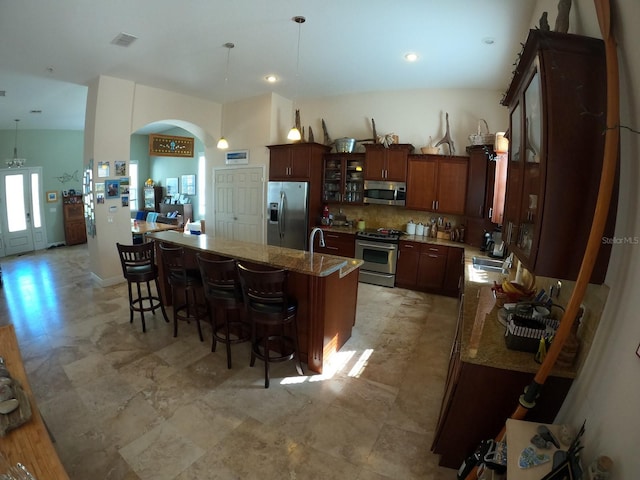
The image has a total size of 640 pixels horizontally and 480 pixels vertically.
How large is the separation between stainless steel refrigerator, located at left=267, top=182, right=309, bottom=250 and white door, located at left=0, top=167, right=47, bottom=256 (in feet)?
20.9

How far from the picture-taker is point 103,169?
480cm

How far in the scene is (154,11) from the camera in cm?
294

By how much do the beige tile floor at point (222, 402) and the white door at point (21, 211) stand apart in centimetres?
473

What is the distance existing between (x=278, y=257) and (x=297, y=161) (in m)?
3.03

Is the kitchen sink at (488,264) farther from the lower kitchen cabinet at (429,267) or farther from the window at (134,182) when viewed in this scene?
the window at (134,182)

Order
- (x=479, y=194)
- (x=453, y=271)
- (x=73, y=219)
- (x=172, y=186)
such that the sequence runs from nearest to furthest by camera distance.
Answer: (x=479, y=194), (x=453, y=271), (x=73, y=219), (x=172, y=186)

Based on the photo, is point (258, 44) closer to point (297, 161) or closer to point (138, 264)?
point (297, 161)

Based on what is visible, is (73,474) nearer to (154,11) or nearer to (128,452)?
(128,452)

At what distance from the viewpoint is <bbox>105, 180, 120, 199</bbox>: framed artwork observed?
4.88m

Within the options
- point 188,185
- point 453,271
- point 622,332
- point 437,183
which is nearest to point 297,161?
point 437,183

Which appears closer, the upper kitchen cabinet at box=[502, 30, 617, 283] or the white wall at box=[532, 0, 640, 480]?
the white wall at box=[532, 0, 640, 480]

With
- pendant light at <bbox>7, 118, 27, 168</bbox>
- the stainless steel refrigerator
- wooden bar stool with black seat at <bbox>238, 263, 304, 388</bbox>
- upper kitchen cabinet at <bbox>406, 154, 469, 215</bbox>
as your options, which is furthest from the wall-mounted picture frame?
pendant light at <bbox>7, 118, 27, 168</bbox>

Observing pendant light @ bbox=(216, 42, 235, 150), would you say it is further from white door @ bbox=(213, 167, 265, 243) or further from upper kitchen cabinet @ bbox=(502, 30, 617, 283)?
upper kitchen cabinet @ bbox=(502, 30, 617, 283)

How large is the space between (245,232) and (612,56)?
5922 millimetres
